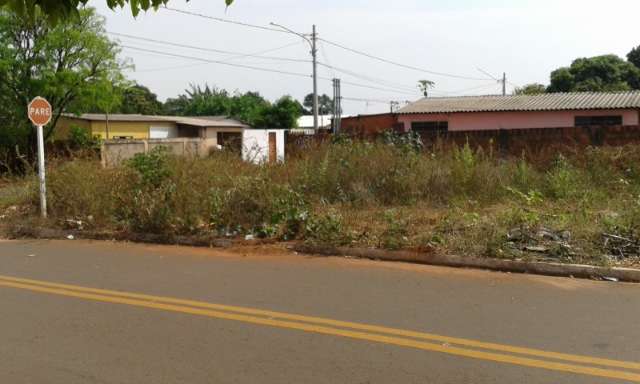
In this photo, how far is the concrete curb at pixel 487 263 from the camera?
7.39 m

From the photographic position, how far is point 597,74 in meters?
44.5

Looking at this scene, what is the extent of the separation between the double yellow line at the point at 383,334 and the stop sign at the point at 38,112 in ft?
19.7

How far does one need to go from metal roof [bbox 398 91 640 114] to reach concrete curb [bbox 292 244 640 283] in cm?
2140

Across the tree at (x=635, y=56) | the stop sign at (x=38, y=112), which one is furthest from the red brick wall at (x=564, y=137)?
the tree at (x=635, y=56)

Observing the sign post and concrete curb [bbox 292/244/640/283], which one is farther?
the sign post

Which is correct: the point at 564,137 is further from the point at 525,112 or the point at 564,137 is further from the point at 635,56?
the point at 635,56

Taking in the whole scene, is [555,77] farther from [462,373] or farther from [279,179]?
[462,373]

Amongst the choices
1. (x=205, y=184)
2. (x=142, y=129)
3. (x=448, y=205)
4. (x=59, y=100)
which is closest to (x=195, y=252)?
(x=205, y=184)

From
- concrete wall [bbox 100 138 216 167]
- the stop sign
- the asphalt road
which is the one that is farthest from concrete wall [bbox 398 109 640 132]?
the asphalt road

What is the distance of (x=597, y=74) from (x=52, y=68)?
118 ft

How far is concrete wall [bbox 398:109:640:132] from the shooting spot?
27172mm

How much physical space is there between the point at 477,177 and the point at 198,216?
5.26m

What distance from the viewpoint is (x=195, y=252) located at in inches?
382

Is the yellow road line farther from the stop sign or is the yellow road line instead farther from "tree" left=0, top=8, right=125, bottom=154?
"tree" left=0, top=8, right=125, bottom=154
